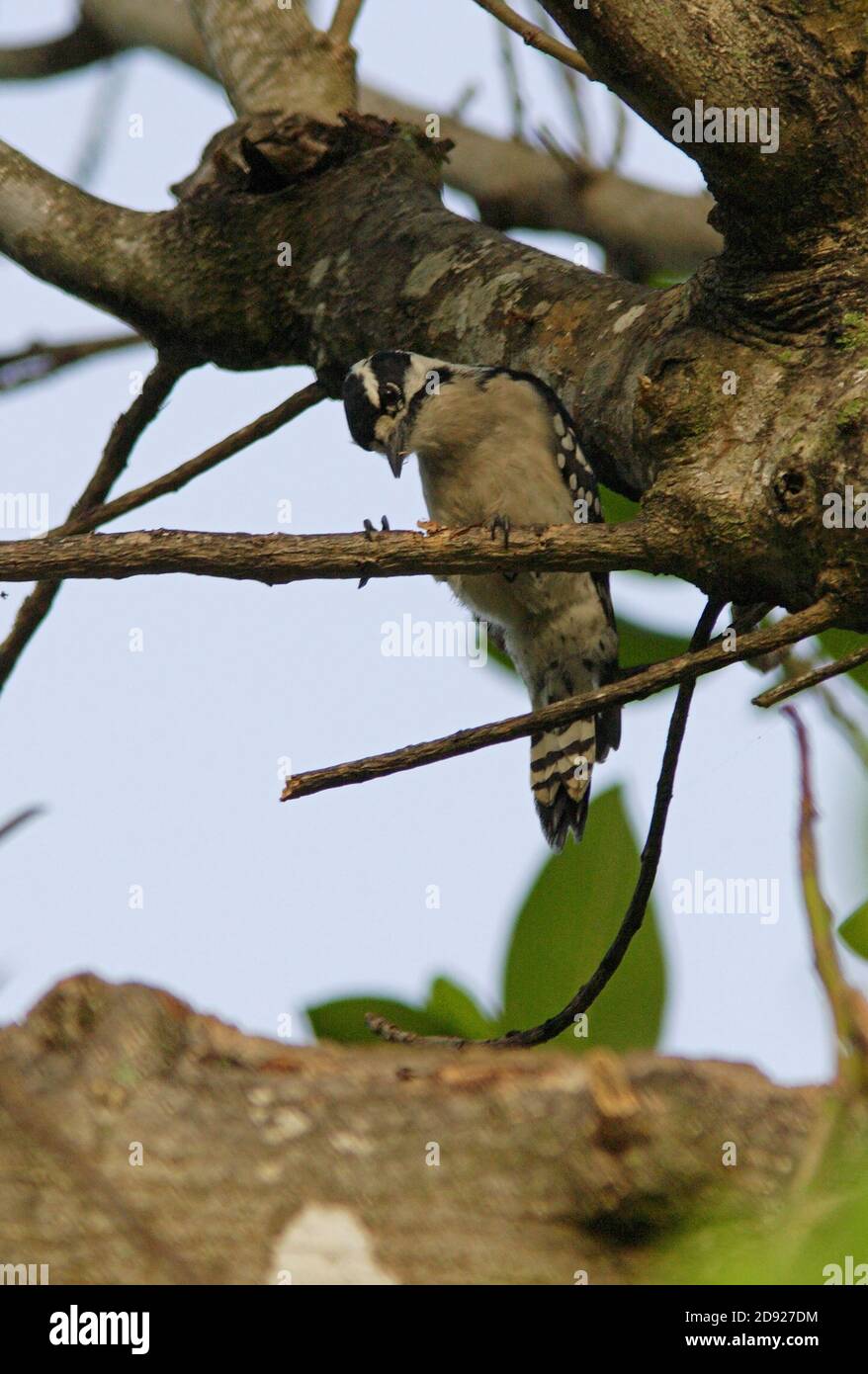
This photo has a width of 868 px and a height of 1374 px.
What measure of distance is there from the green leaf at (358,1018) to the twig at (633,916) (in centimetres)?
7

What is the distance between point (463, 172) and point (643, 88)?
3.44m

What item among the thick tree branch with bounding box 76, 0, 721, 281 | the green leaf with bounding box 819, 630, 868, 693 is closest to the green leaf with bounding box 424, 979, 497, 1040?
the green leaf with bounding box 819, 630, 868, 693

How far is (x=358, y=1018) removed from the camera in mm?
2809

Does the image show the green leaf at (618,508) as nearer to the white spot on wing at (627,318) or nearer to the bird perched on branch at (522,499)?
the bird perched on branch at (522,499)

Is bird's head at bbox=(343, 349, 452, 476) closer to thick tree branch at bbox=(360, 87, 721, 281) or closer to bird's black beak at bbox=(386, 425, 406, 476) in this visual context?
bird's black beak at bbox=(386, 425, 406, 476)

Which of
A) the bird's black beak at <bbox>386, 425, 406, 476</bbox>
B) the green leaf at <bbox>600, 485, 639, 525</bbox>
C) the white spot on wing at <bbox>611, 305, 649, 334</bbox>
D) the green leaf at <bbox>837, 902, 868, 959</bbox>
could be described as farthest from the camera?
the bird's black beak at <bbox>386, 425, 406, 476</bbox>

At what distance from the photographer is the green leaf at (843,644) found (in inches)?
139

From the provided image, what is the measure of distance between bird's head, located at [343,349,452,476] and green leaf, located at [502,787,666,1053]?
1778mm

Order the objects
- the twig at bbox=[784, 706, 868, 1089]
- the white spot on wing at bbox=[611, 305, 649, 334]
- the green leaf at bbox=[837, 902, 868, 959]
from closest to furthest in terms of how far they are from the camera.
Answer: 1. the twig at bbox=[784, 706, 868, 1089]
2. the green leaf at bbox=[837, 902, 868, 959]
3. the white spot on wing at bbox=[611, 305, 649, 334]

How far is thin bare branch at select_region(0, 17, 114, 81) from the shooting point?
6.72 metres

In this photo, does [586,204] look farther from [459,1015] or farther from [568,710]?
[459,1015]

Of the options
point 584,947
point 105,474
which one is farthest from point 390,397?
point 584,947

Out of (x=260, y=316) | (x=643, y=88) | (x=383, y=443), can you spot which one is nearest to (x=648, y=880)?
(x=643, y=88)

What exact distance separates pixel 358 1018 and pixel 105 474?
1.96 meters
